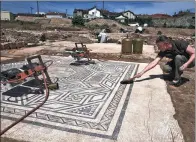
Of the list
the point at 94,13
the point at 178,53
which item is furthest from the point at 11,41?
the point at 94,13

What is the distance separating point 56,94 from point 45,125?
100cm

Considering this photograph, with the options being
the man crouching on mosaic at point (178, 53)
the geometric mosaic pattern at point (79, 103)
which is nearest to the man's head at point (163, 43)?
the man crouching on mosaic at point (178, 53)

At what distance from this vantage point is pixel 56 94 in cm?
324

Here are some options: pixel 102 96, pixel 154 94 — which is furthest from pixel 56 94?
pixel 154 94

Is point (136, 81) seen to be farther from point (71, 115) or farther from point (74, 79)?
point (71, 115)

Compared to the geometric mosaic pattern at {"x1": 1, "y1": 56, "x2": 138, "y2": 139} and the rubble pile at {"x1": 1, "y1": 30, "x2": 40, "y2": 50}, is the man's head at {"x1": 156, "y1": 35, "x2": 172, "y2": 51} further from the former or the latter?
the rubble pile at {"x1": 1, "y1": 30, "x2": 40, "y2": 50}

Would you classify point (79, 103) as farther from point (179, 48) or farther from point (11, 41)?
point (11, 41)

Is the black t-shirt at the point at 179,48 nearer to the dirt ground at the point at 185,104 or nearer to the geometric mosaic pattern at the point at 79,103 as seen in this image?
the dirt ground at the point at 185,104

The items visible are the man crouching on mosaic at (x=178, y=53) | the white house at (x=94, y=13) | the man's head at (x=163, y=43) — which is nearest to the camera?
the man's head at (x=163, y=43)

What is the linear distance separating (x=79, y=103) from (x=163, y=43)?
1729mm

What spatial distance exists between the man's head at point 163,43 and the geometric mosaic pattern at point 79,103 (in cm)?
89

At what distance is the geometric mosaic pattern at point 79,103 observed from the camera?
7.32 ft

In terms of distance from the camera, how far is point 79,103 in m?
2.95

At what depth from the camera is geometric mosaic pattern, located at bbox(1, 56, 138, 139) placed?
2.23 metres
